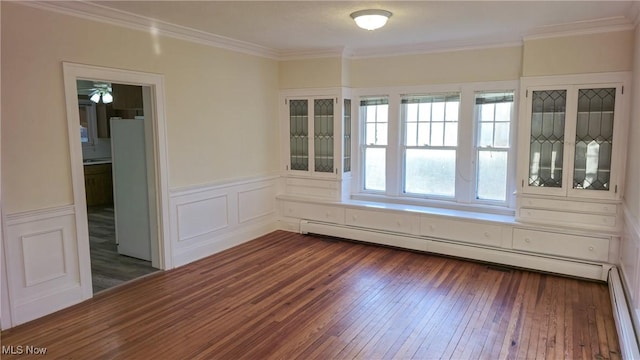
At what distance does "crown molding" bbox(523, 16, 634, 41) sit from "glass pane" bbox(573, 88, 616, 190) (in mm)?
568

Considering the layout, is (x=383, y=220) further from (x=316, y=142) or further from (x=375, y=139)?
(x=316, y=142)

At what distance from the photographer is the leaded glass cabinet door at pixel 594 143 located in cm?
405

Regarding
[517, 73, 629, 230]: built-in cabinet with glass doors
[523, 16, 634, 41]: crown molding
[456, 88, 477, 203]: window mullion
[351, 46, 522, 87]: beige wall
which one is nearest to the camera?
[523, 16, 634, 41]: crown molding

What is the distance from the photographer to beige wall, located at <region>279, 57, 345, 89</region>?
18.4 feet

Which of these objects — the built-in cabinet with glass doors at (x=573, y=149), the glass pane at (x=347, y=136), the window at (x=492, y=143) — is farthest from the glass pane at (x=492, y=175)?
the glass pane at (x=347, y=136)

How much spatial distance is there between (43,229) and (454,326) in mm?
3474

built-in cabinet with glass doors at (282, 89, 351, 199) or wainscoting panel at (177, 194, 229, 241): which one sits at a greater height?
built-in cabinet with glass doors at (282, 89, 351, 199)

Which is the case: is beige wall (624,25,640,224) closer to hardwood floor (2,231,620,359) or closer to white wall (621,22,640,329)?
white wall (621,22,640,329)

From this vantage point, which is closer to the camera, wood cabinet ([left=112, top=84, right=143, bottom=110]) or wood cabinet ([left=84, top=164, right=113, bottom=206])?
wood cabinet ([left=112, top=84, right=143, bottom=110])

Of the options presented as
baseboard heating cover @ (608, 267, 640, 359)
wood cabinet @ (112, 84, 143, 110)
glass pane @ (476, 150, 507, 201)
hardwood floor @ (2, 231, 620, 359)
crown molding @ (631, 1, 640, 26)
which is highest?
crown molding @ (631, 1, 640, 26)

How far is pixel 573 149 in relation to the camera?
4.23 metres

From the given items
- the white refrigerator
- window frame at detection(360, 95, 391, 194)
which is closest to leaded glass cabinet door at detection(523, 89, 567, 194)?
window frame at detection(360, 95, 391, 194)

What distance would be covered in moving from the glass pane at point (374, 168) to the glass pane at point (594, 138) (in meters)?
2.34

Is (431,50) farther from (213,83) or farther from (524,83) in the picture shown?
(213,83)
